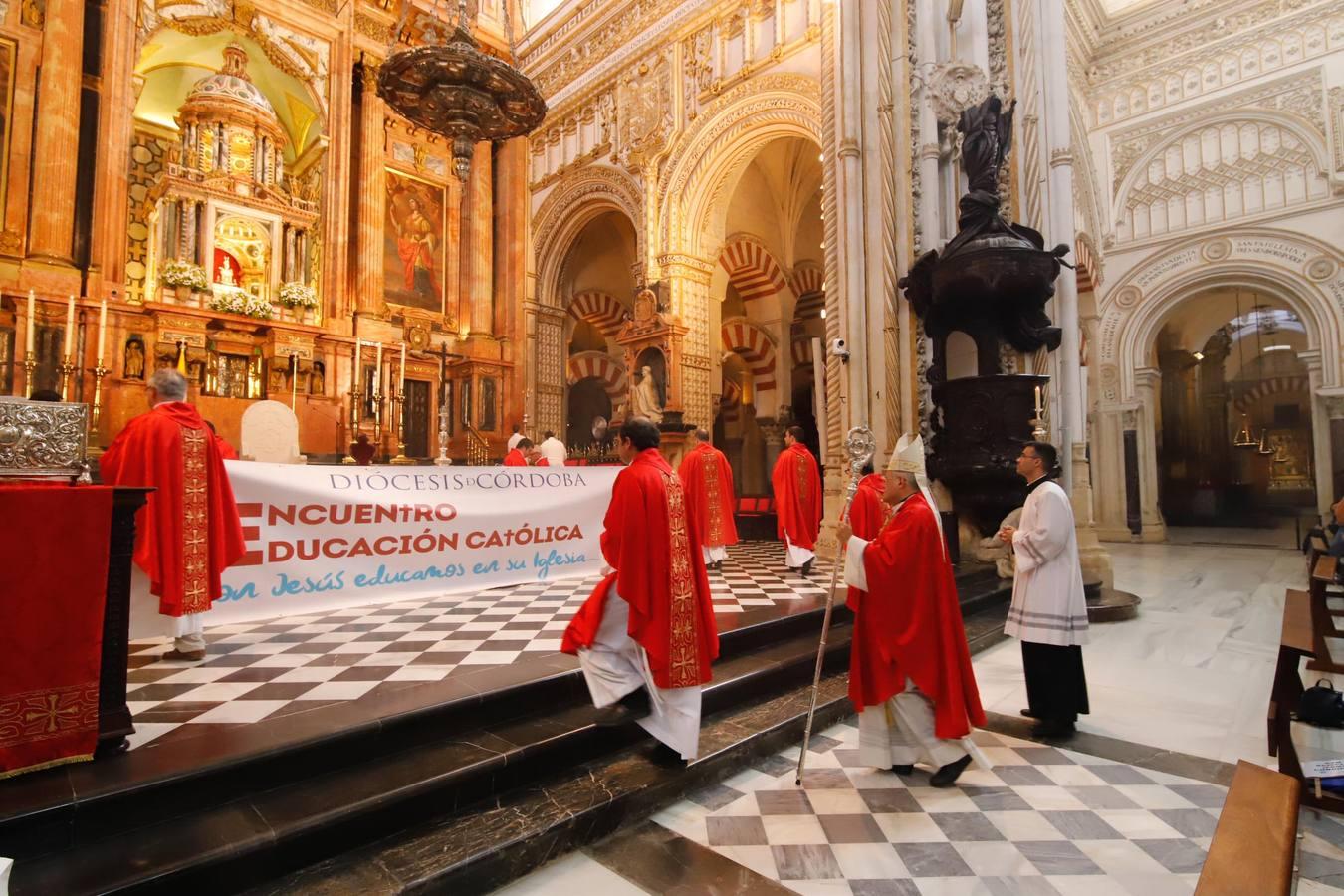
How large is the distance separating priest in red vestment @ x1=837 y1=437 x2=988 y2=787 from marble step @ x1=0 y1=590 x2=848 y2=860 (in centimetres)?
140

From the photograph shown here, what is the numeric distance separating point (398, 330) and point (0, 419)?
1202cm

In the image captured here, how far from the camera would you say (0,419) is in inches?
92.1

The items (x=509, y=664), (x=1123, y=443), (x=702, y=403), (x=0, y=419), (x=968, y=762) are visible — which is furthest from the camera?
(x=1123, y=443)

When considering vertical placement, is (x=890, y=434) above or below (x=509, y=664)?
above

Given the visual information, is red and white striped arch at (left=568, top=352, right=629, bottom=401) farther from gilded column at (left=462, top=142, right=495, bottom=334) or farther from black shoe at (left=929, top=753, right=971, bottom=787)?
black shoe at (left=929, top=753, right=971, bottom=787)

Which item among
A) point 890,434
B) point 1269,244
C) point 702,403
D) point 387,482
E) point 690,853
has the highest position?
point 1269,244

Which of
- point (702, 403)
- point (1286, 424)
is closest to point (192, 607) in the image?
point (702, 403)

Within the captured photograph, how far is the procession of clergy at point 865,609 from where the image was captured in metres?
2.91

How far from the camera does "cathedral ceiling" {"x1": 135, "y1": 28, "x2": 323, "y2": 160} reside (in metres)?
13.2

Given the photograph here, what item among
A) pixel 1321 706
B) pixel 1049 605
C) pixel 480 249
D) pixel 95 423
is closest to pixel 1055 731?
pixel 1049 605

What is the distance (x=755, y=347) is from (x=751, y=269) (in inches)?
65.2

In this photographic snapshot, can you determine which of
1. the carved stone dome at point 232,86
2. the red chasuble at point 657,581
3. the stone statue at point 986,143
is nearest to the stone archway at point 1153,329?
the stone statue at point 986,143

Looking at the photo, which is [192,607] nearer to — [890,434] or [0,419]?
[0,419]

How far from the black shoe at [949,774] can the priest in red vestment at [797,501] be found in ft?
13.0
